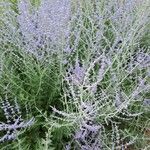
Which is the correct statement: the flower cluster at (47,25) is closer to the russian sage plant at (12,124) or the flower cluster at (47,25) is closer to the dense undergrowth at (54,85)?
the dense undergrowth at (54,85)

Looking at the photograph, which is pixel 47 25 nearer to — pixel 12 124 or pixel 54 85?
pixel 54 85

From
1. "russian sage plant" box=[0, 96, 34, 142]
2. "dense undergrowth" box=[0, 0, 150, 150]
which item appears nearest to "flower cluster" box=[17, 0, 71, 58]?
"dense undergrowth" box=[0, 0, 150, 150]

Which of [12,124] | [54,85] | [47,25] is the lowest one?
[12,124]

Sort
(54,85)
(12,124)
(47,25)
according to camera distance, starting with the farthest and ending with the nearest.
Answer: (54,85), (47,25), (12,124)

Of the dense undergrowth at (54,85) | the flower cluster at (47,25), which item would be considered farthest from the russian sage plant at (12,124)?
the flower cluster at (47,25)

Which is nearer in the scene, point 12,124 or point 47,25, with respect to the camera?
point 12,124

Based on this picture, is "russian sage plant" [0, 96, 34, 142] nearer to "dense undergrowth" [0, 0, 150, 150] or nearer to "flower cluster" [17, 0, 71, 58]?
"dense undergrowth" [0, 0, 150, 150]

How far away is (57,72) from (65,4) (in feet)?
1.40

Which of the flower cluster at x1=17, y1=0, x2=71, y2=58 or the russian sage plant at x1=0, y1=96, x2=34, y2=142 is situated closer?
the russian sage plant at x1=0, y1=96, x2=34, y2=142

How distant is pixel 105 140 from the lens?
2287mm

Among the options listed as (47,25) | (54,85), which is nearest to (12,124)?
(54,85)

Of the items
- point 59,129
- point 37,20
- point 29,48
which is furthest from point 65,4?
point 59,129

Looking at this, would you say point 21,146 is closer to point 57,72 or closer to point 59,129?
point 59,129

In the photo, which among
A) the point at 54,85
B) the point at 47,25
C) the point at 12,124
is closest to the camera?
the point at 12,124
